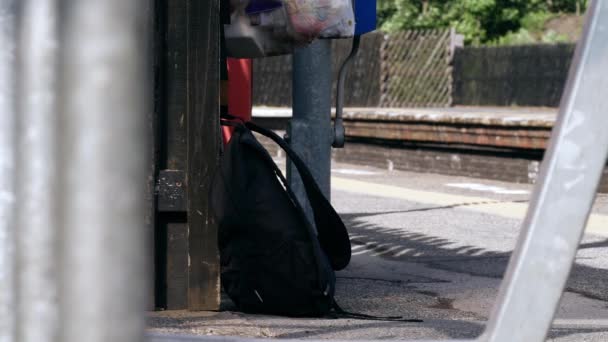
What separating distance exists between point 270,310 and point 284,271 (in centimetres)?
16

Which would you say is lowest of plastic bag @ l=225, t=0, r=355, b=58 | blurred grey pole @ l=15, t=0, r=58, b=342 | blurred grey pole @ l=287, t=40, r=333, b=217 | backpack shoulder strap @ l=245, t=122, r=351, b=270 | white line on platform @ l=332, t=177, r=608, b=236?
white line on platform @ l=332, t=177, r=608, b=236

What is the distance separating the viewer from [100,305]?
0.44 m

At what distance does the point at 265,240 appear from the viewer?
3.81 meters

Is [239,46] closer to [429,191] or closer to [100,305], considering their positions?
[100,305]

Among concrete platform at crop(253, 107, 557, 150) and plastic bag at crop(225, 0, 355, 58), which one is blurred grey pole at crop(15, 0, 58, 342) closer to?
plastic bag at crop(225, 0, 355, 58)

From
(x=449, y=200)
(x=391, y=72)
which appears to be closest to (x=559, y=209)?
(x=449, y=200)

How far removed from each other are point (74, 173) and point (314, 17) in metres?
3.61

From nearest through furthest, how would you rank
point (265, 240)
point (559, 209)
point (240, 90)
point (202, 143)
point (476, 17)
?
point (559, 209) → point (265, 240) → point (202, 143) → point (240, 90) → point (476, 17)

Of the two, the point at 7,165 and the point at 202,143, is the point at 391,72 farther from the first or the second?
the point at 7,165

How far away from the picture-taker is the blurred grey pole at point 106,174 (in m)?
0.44

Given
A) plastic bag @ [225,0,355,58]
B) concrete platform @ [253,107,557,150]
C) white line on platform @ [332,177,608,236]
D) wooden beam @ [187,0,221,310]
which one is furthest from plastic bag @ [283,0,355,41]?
concrete platform @ [253,107,557,150]

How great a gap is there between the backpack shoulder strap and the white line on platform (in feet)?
10.7

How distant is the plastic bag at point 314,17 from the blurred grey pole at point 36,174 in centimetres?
354

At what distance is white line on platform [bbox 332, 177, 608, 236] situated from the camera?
7.91 m
